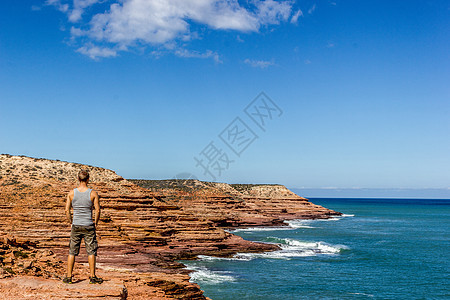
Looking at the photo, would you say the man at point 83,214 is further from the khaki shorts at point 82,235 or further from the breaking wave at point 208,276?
the breaking wave at point 208,276

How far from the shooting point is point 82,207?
11.4m

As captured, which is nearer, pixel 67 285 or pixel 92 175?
pixel 67 285

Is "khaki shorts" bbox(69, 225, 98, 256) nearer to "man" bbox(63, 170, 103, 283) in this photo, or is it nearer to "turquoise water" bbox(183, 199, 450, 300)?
"man" bbox(63, 170, 103, 283)

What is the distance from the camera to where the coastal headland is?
1301cm

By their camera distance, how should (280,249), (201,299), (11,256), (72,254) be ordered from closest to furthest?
1. (72,254)
2. (11,256)
3. (201,299)
4. (280,249)

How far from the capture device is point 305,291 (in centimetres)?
3050

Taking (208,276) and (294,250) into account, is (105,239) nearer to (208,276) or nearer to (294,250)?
(208,276)

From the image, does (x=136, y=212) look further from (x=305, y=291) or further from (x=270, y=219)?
(x=270, y=219)

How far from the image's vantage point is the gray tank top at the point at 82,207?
1133 cm

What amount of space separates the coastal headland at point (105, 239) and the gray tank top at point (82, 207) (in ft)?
6.05

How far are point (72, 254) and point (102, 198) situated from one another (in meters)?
33.4

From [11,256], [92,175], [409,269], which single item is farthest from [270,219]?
[11,256]

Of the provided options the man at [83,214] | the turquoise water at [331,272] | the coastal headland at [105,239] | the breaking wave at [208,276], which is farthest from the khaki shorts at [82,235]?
the breaking wave at [208,276]

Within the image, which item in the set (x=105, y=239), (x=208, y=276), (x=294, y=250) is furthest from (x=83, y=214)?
(x=294, y=250)
